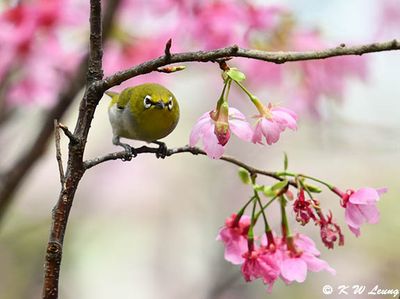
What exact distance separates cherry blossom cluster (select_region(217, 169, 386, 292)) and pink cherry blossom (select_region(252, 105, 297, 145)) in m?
0.07

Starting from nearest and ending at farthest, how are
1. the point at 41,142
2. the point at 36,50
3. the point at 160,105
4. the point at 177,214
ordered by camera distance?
the point at 160,105
the point at 41,142
the point at 36,50
the point at 177,214

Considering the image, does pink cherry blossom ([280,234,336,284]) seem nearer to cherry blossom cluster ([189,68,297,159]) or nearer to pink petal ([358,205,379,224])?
pink petal ([358,205,379,224])

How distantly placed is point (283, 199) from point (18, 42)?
139 cm

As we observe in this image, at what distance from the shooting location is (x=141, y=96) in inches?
60.2

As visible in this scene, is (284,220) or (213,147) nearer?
(213,147)

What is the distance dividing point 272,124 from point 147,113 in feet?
1.59

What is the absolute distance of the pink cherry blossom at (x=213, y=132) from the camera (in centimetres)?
100

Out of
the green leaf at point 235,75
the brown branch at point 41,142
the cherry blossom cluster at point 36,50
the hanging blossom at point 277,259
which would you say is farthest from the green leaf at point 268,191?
the cherry blossom cluster at point 36,50

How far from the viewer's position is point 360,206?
1.10 metres

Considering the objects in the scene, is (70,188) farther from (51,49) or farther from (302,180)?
(51,49)

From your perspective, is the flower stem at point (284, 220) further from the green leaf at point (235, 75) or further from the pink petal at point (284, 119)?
the green leaf at point (235, 75)

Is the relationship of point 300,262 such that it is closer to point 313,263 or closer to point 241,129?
point 313,263

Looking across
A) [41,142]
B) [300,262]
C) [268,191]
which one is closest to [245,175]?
[268,191]

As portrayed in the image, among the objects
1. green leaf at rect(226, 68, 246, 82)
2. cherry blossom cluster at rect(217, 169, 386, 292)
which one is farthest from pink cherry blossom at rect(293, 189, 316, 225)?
green leaf at rect(226, 68, 246, 82)
